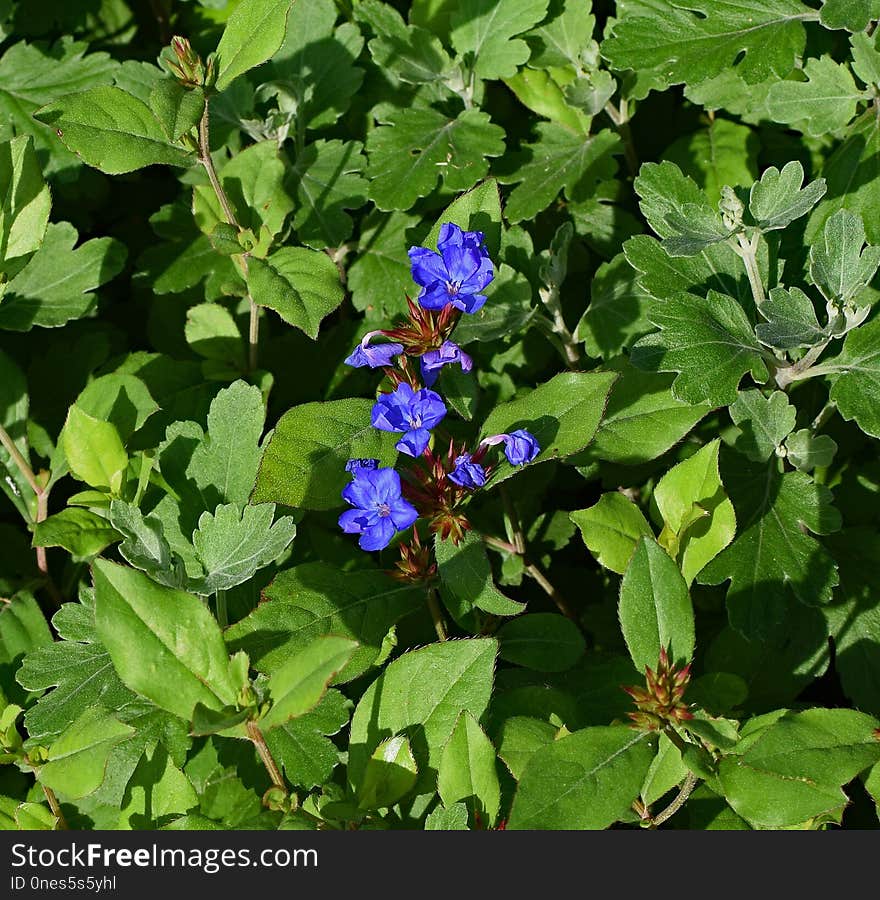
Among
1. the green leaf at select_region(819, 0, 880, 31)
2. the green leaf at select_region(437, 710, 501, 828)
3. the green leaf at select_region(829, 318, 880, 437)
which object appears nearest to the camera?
the green leaf at select_region(437, 710, 501, 828)

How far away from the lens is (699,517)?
2.29 m

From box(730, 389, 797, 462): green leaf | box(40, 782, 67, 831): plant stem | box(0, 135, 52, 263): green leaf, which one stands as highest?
box(0, 135, 52, 263): green leaf

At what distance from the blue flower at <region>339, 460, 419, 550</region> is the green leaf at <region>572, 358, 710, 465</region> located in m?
0.61

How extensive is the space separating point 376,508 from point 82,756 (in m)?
0.82

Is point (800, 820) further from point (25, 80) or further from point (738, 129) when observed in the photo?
point (25, 80)

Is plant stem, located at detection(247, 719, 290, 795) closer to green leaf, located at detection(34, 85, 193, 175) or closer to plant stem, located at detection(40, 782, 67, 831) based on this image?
plant stem, located at detection(40, 782, 67, 831)

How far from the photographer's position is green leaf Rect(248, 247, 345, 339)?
2.72 metres

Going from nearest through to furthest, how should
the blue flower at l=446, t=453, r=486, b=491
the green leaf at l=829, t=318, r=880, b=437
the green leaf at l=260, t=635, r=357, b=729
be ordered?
1. the green leaf at l=260, t=635, r=357, b=729
2. the blue flower at l=446, t=453, r=486, b=491
3. the green leaf at l=829, t=318, r=880, b=437

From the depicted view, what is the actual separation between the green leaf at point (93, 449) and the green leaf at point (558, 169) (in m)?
1.32

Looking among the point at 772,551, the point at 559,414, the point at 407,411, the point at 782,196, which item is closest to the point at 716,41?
the point at 782,196

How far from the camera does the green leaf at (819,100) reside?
2.91 meters

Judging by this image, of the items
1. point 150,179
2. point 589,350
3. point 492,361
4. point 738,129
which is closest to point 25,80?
point 150,179

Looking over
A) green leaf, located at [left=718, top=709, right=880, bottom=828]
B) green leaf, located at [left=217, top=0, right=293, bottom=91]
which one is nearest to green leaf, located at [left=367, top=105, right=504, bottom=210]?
green leaf, located at [left=217, top=0, right=293, bottom=91]

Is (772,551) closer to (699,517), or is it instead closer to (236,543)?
(699,517)
